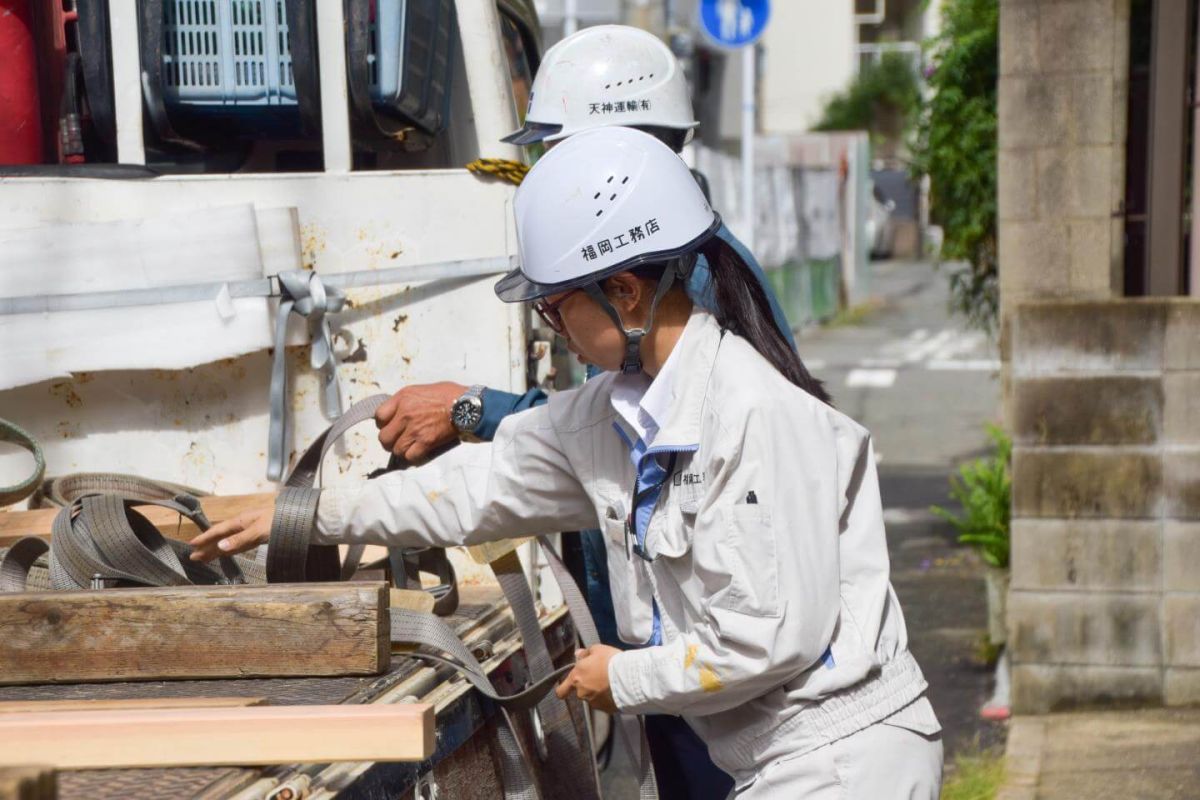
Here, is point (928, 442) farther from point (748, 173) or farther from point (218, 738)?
point (218, 738)

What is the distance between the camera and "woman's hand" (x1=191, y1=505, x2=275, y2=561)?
2.58 meters

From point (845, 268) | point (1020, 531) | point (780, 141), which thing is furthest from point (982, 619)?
point (780, 141)

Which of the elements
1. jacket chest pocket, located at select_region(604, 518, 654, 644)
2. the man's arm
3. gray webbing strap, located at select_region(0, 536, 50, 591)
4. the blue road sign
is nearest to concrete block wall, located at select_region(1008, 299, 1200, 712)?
the man's arm

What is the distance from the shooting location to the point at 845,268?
2084 cm

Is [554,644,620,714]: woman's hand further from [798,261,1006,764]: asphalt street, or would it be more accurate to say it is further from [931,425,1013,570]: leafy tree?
[931,425,1013,570]: leafy tree

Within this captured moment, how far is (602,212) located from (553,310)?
7.7 inches

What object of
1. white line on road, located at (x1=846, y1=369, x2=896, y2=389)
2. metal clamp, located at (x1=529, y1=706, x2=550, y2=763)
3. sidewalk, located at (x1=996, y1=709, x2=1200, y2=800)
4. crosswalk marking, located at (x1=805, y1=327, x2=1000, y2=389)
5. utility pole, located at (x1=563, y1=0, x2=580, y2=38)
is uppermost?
utility pole, located at (x1=563, y1=0, x2=580, y2=38)

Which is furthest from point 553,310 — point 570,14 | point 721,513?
point 570,14

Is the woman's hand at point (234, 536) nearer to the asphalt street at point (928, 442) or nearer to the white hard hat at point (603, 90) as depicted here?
the white hard hat at point (603, 90)

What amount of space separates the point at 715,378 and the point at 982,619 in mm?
4498

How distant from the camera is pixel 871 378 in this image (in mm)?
13875

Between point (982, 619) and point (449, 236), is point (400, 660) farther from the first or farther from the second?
point (982, 619)

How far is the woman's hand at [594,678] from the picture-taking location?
2215mm

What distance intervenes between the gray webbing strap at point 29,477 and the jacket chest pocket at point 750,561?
1571mm
